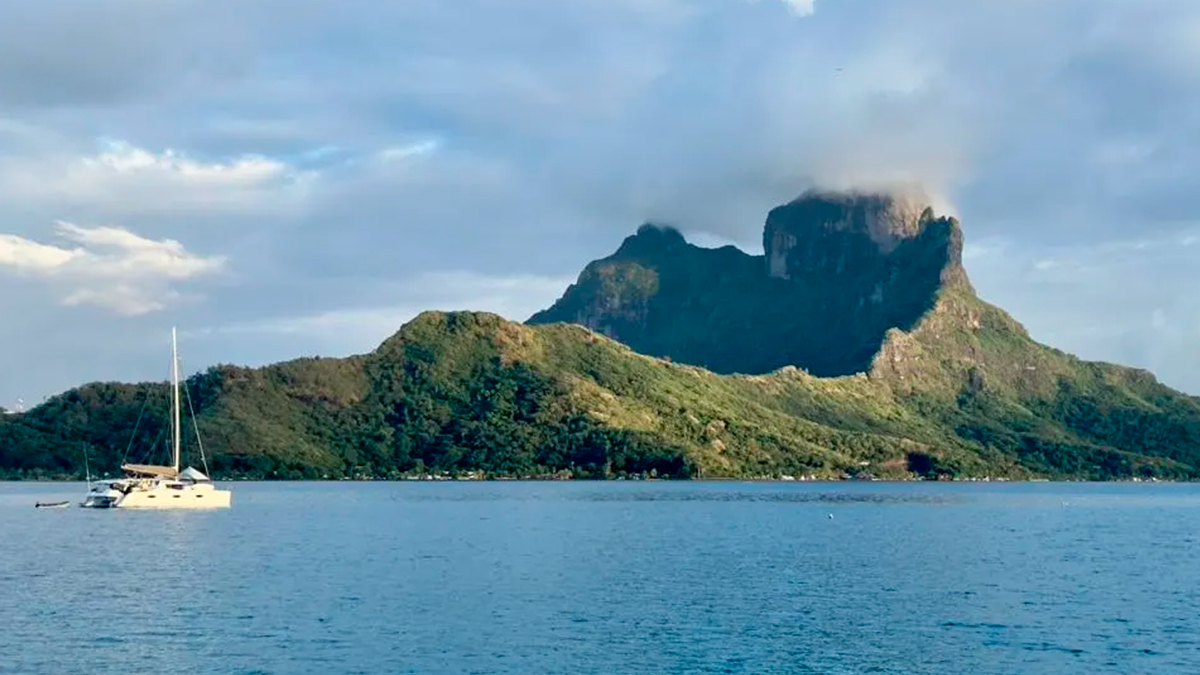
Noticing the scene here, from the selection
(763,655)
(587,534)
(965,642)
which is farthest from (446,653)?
(587,534)

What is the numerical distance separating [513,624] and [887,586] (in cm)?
2934

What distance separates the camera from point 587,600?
7712 cm

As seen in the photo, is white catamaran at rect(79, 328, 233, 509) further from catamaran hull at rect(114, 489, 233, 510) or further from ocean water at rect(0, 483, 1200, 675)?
ocean water at rect(0, 483, 1200, 675)

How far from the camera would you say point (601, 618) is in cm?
6994

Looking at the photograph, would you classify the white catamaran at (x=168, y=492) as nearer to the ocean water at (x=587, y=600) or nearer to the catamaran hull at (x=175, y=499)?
the catamaran hull at (x=175, y=499)

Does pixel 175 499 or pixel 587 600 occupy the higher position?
pixel 175 499

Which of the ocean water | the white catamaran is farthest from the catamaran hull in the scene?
the ocean water

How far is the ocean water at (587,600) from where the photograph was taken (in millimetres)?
58469

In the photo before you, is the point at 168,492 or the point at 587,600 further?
the point at 168,492

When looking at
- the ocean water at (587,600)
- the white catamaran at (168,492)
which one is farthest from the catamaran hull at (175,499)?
the ocean water at (587,600)

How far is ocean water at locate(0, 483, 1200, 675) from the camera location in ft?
192

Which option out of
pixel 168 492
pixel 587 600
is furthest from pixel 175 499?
pixel 587 600

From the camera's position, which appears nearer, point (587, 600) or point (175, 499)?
point (587, 600)

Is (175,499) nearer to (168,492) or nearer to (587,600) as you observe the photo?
(168,492)
